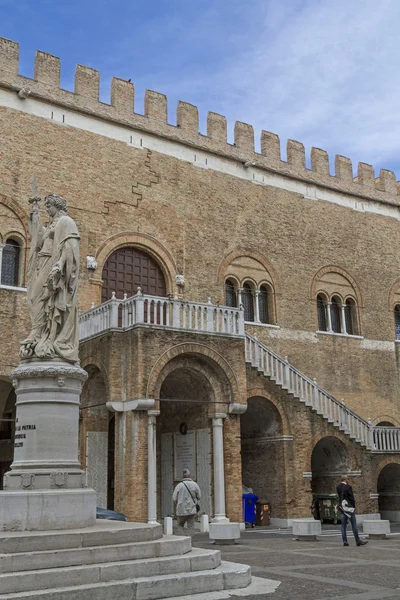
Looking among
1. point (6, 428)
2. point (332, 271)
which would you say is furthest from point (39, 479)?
point (332, 271)

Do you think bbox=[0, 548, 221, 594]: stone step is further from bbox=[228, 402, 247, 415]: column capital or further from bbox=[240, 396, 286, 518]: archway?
bbox=[240, 396, 286, 518]: archway

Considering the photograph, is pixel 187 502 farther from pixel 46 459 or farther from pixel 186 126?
pixel 186 126

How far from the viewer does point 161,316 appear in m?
14.8

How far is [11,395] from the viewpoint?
18406 millimetres

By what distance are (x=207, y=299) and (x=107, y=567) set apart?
1359 centimetres

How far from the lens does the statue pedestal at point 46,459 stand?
689 cm

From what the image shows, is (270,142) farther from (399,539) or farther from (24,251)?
(399,539)

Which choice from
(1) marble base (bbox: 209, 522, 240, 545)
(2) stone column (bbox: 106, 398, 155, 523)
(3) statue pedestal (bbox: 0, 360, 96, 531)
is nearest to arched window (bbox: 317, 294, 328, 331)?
(2) stone column (bbox: 106, 398, 155, 523)

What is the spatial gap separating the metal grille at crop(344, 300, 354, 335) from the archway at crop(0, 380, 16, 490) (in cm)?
Result: 1173

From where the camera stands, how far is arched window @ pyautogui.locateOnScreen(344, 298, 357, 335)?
23.4 m

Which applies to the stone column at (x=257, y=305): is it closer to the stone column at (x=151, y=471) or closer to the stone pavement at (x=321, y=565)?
the stone column at (x=151, y=471)

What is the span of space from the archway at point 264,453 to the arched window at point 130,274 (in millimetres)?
4445

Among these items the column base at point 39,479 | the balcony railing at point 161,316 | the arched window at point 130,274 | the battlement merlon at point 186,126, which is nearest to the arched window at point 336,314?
the battlement merlon at point 186,126

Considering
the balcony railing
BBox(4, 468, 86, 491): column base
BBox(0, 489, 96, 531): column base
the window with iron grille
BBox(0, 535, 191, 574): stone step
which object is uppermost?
the balcony railing
